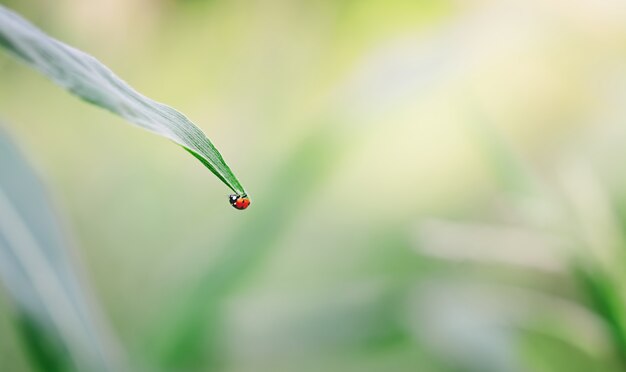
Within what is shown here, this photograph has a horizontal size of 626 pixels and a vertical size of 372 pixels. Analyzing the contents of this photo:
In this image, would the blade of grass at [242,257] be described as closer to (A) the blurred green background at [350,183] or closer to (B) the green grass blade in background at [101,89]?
(A) the blurred green background at [350,183]

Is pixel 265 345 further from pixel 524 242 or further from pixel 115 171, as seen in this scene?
pixel 115 171

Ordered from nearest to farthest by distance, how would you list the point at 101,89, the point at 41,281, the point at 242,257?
the point at 101,89
the point at 41,281
the point at 242,257

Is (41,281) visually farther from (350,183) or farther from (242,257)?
(350,183)

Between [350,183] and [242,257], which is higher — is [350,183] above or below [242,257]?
below

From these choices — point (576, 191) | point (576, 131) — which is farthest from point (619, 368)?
point (576, 131)

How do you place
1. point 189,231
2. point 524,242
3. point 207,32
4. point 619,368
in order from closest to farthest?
point 619,368 < point 524,242 < point 189,231 < point 207,32

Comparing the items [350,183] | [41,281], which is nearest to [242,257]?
[41,281]
